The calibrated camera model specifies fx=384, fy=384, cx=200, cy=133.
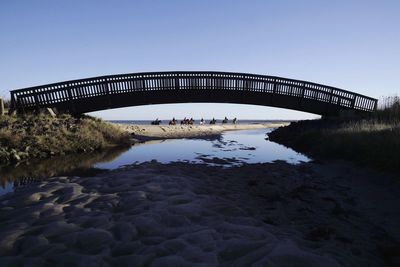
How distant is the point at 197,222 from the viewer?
7.09m

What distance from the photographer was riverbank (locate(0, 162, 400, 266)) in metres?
Result: 5.59

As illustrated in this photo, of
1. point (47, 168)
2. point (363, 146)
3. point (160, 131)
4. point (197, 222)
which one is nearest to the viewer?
point (197, 222)

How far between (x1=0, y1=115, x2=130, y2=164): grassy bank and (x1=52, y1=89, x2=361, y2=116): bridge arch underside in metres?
3.22

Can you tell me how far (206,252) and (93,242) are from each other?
1.83m

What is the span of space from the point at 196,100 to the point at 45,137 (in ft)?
48.5

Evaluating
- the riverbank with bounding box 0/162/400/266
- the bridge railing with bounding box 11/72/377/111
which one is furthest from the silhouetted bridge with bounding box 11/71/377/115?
the riverbank with bounding box 0/162/400/266

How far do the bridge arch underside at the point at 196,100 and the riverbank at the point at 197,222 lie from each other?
1938 centimetres

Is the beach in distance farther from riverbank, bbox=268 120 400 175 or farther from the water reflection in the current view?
riverbank, bbox=268 120 400 175

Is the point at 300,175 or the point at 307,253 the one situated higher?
the point at 307,253

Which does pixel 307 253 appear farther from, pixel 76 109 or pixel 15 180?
pixel 76 109

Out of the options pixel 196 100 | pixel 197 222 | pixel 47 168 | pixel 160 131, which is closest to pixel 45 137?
pixel 47 168

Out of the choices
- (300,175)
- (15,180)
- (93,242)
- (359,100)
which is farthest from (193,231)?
(359,100)

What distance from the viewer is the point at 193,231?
21.3 feet

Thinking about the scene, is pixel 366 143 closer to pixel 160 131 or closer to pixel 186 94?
pixel 186 94
